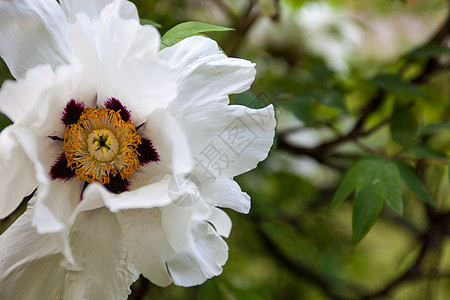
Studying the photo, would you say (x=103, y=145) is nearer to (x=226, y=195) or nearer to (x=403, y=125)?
(x=226, y=195)

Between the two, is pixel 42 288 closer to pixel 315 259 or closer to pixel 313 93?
pixel 313 93

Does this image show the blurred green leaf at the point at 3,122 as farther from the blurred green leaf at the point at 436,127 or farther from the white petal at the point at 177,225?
the blurred green leaf at the point at 436,127

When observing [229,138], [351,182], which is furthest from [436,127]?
Answer: [229,138]

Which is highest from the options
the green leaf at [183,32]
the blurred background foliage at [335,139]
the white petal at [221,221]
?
the green leaf at [183,32]

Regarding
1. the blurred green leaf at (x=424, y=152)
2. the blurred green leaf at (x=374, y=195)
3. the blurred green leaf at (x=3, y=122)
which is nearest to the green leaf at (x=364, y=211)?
the blurred green leaf at (x=374, y=195)

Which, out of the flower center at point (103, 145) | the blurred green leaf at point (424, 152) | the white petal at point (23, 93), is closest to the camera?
the white petal at point (23, 93)

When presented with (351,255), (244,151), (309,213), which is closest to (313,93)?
(244,151)
